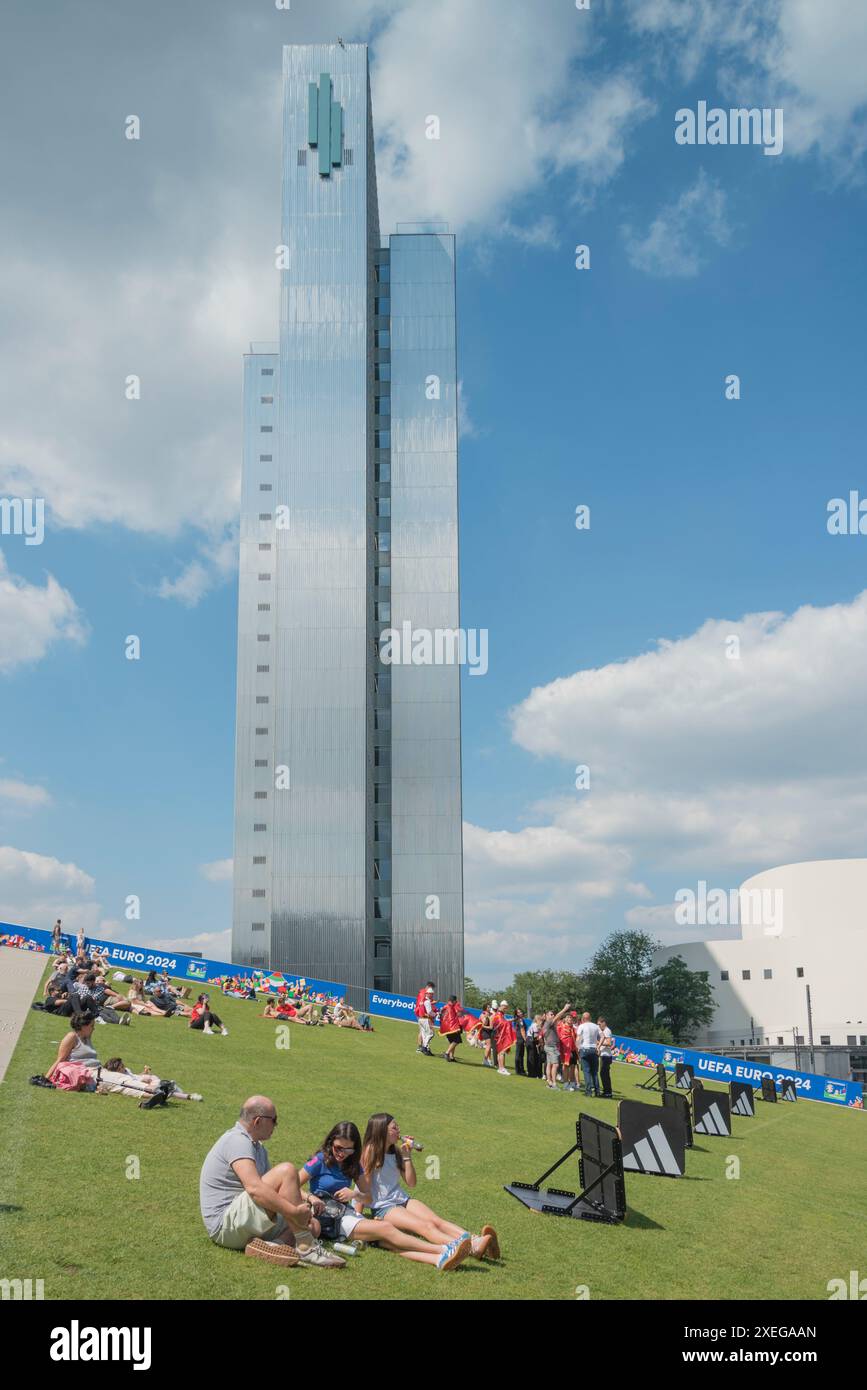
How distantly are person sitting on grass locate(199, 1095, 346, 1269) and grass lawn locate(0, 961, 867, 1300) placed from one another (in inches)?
6.6

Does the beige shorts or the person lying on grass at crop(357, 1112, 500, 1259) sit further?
the person lying on grass at crop(357, 1112, 500, 1259)

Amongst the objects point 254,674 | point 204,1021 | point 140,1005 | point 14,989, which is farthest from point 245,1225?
point 254,674

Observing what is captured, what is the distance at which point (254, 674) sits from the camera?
319 ft

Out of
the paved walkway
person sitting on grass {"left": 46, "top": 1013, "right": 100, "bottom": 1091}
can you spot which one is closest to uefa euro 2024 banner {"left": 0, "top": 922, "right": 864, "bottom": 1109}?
the paved walkway

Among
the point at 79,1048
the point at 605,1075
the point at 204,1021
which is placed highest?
the point at 79,1048

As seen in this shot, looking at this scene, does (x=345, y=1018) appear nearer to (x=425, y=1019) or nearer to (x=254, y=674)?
(x=425, y=1019)

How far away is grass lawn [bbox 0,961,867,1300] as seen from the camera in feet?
28.6

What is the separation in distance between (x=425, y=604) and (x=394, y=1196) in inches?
2774

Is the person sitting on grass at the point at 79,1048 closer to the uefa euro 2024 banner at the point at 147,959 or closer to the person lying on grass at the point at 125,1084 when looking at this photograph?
the person lying on grass at the point at 125,1084

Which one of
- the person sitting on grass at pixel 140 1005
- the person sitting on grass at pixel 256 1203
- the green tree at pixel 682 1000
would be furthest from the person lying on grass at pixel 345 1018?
the green tree at pixel 682 1000

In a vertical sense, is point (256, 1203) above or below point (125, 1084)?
below

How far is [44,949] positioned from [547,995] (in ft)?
325

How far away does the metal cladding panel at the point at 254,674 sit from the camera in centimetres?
8512

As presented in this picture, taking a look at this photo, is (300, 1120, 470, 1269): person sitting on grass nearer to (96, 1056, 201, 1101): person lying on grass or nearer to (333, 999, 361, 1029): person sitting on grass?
(96, 1056, 201, 1101): person lying on grass
